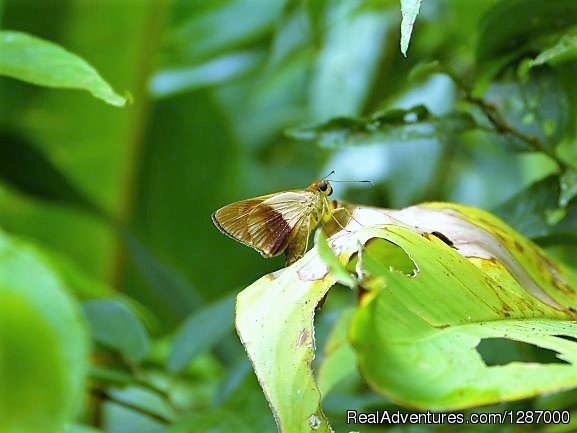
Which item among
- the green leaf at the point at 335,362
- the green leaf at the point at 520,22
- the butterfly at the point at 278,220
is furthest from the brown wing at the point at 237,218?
the green leaf at the point at 520,22

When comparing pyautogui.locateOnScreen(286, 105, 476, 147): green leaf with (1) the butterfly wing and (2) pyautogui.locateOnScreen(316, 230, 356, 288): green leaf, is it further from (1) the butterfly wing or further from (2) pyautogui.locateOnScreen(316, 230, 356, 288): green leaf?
(2) pyautogui.locateOnScreen(316, 230, 356, 288): green leaf

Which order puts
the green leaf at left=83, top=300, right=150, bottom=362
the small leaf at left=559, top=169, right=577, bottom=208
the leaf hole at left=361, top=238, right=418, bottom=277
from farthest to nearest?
1. the green leaf at left=83, top=300, right=150, bottom=362
2. the small leaf at left=559, top=169, right=577, bottom=208
3. the leaf hole at left=361, top=238, right=418, bottom=277

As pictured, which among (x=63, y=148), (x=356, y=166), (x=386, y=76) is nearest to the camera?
(x=356, y=166)

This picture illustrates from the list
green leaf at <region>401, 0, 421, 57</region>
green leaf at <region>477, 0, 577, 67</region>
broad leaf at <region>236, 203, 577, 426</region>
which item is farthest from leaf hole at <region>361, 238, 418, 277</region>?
green leaf at <region>477, 0, 577, 67</region>

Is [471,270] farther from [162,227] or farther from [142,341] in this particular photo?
[162,227]

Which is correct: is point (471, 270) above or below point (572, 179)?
below

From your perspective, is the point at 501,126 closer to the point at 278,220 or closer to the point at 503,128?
the point at 503,128

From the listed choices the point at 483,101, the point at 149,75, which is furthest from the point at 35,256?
the point at 149,75

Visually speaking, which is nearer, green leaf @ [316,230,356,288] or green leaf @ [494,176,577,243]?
green leaf @ [316,230,356,288]
